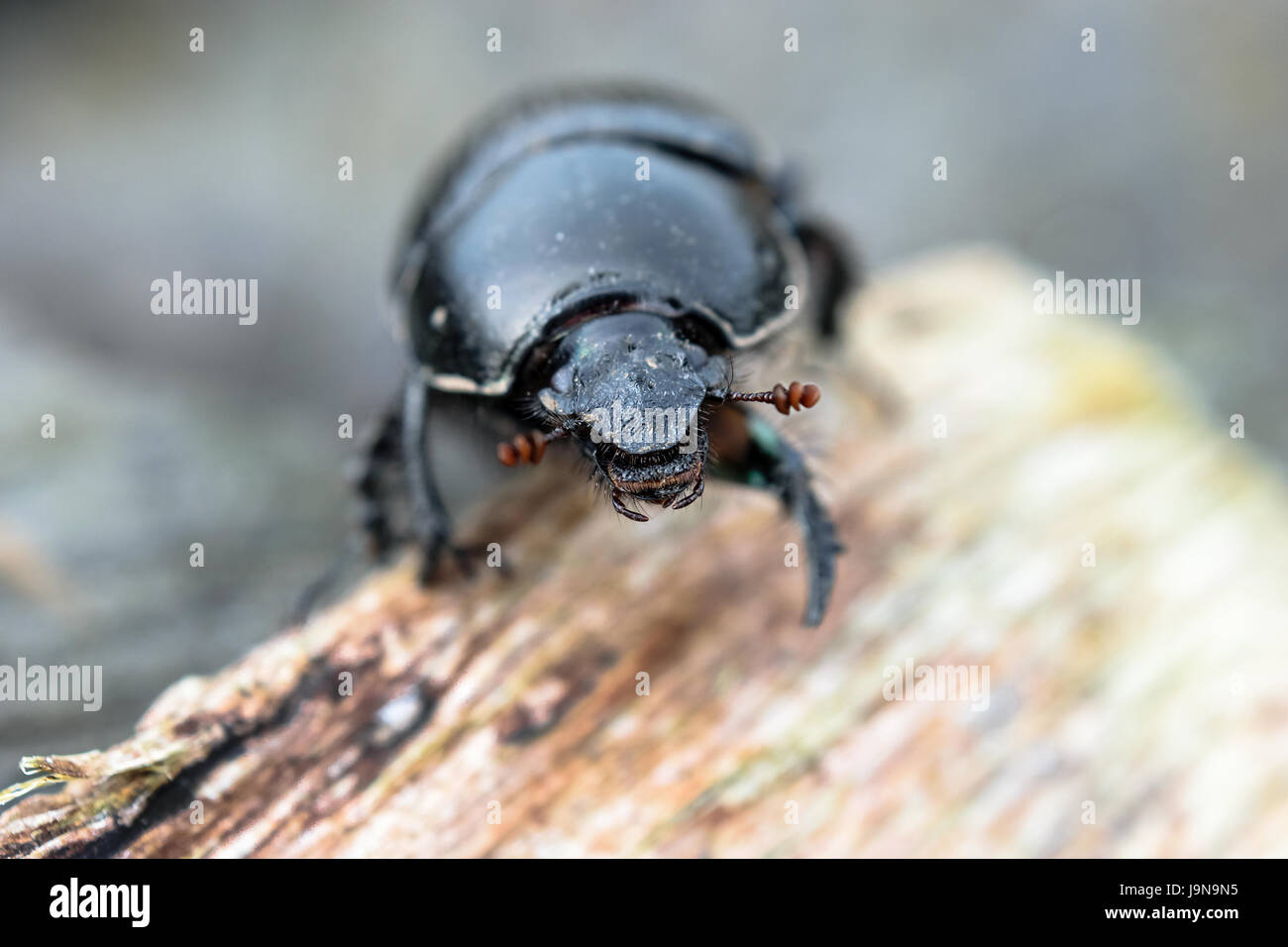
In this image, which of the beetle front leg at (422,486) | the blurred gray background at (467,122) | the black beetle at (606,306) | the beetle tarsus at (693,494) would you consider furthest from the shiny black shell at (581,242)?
the blurred gray background at (467,122)

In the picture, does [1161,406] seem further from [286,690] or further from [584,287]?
[286,690]

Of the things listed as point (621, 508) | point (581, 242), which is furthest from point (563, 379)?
point (581, 242)

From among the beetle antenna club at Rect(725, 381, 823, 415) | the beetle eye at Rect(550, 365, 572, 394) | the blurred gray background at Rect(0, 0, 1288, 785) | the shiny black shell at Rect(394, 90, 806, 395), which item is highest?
the blurred gray background at Rect(0, 0, 1288, 785)

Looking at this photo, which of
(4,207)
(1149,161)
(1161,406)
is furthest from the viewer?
(1149,161)

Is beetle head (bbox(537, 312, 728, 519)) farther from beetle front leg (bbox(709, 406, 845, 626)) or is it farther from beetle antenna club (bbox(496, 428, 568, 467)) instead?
beetle front leg (bbox(709, 406, 845, 626))

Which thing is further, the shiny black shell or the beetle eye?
the shiny black shell

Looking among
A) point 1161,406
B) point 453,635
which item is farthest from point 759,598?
point 1161,406

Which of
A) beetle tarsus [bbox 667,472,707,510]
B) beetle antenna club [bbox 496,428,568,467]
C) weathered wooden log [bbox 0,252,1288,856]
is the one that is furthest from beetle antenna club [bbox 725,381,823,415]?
weathered wooden log [bbox 0,252,1288,856]
